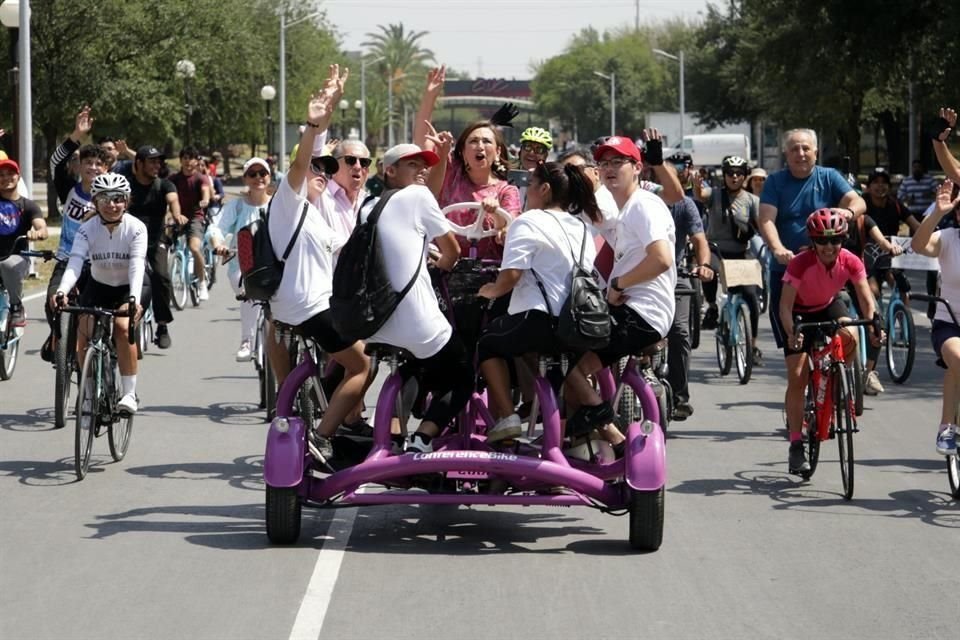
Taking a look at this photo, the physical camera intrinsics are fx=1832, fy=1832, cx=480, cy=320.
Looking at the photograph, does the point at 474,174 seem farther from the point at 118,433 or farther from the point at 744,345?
the point at 744,345

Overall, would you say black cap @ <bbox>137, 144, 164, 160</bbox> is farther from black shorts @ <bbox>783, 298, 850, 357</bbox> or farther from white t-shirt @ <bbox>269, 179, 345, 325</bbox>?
black shorts @ <bbox>783, 298, 850, 357</bbox>

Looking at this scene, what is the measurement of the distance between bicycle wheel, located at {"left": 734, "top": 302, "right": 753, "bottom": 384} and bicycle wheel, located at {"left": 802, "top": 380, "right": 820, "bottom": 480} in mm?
4803

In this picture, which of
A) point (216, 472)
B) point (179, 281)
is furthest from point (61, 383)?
point (179, 281)

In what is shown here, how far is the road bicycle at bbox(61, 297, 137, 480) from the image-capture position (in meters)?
10.3

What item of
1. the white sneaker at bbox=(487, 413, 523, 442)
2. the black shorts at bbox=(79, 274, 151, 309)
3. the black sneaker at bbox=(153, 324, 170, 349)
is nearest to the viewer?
the white sneaker at bbox=(487, 413, 523, 442)

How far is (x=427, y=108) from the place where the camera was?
10594mm

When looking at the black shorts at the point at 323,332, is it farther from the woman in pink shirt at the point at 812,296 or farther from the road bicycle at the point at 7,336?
the road bicycle at the point at 7,336

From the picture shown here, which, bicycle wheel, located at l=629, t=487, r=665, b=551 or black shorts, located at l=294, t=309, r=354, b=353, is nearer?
bicycle wheel, located at l=629, t=487, r=665, b=551

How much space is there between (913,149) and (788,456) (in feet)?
133

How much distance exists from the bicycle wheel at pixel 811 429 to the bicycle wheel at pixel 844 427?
0.17 m

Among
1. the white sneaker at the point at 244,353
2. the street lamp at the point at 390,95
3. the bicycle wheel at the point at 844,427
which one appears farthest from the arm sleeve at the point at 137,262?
the street lamp at the point at 390,95


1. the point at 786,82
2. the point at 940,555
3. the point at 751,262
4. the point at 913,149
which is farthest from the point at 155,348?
the point at 913,149

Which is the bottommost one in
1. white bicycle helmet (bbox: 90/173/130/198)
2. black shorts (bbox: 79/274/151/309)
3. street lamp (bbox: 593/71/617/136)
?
black shorts (bbox: 79/274/151/309)

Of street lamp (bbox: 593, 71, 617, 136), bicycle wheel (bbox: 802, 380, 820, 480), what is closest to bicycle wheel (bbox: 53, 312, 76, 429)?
bicycle wheel (bbox: 802, 380, 820, 480)
